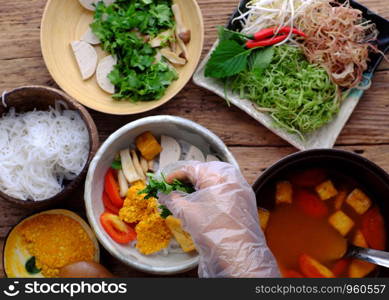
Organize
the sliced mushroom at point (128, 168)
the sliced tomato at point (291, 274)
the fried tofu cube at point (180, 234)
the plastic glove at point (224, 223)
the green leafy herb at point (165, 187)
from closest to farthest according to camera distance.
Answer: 1. the plastic glove at point (224, 223)
2. the green leafy herb at point (165, 187)
3. the sliced tomato at point (291, 274)
4. the fried tofu cube at point (180, 234)
5. the sliced mushroom at point (128, 168)

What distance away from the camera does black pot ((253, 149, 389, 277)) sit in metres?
1.75

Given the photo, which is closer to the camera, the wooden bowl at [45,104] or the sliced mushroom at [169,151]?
the wooden bowl at [45,104]

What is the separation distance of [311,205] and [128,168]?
0.68m

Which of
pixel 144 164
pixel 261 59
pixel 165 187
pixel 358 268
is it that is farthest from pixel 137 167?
pixel 358 268

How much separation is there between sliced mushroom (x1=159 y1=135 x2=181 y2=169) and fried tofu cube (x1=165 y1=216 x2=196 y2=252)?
0.25m

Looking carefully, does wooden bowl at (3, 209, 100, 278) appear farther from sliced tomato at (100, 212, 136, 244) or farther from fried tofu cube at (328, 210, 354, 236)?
fried tofu cube at (328, 210, 354, 236)

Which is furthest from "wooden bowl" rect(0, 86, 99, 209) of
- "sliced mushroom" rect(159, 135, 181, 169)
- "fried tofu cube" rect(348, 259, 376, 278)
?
"fried tofu cube" rect(348, 259, 376, 278)

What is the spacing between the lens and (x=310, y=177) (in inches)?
76.0

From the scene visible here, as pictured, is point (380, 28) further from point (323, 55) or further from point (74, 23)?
point (74, 23)

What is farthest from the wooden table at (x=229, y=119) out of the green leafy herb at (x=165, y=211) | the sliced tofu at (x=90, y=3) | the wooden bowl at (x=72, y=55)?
the green leafy herb at (x=165, y=211)

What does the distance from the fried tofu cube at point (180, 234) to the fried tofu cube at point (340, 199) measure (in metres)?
0.53

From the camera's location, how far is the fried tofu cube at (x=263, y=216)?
188 cm

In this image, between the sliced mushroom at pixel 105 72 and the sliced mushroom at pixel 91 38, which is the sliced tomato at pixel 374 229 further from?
the sliced mushroom at pixel 91 38

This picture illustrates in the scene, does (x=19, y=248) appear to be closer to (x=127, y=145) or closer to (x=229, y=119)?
(x=127, y=145)
